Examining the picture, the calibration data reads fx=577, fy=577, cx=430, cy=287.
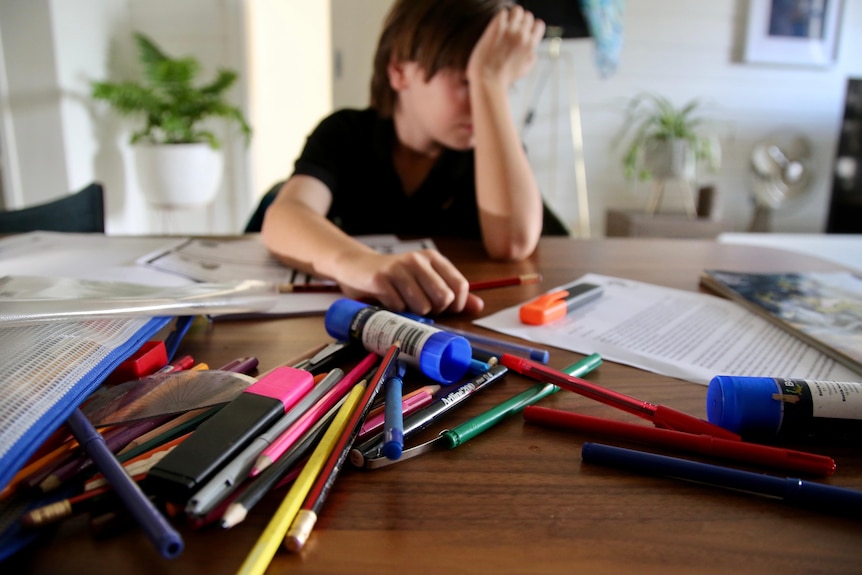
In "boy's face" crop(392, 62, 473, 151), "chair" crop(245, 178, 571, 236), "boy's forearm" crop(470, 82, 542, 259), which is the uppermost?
"boy's face" crop(392, 62, 473, 151)

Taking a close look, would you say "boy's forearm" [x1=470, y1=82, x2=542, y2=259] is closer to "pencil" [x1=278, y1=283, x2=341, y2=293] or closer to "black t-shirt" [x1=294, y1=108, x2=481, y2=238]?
"black t-shirt" [x1=294, y1=108, x2=481, y2=238]

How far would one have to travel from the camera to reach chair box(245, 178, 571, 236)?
1134 mm

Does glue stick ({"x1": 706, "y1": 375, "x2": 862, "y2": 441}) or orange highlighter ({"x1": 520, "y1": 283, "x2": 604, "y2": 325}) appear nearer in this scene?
glue stick ({"x1": 706, "y1": 375, "x2": 862, "y2": 441})

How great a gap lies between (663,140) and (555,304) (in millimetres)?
2223

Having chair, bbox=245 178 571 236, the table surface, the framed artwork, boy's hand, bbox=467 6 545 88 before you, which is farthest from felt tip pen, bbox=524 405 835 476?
the framed artwork

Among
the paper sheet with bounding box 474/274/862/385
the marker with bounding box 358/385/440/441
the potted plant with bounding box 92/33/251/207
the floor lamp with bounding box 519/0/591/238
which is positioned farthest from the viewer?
the floor lamp with bounding box 519/0/591/238

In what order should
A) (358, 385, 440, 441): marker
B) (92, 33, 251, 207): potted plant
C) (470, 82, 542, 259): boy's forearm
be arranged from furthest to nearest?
(92, 33, 251, 207): potted plant → (470, 82, 542, 259): boy's forearm → (358, 385, 440, 441): marker

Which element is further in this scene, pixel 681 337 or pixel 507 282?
pixel 507 282

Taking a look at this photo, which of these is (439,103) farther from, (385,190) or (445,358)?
(445,358)

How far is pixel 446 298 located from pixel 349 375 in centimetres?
18

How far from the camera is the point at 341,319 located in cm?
43

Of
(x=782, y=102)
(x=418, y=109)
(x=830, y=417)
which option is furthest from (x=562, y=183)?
(x=830, y=417)

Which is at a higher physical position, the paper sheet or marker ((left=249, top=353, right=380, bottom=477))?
marker ((left=249, top=353, right=380, bottom=477))

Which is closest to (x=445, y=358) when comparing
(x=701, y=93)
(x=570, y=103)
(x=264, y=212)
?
(x=264, y=212)
